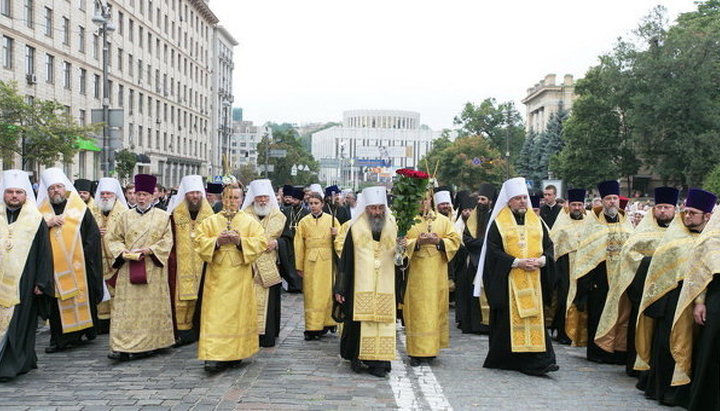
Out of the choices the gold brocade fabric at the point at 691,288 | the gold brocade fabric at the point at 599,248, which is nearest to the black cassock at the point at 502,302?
the gold brocade fabric at the point at 599,248

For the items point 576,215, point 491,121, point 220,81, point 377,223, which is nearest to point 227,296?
point 377,223

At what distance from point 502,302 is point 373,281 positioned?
55.6 inches

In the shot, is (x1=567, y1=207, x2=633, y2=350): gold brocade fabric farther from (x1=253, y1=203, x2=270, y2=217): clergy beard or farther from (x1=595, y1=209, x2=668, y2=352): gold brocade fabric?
(x1=253, y1=203, x2=270, y2=217): clergy beard

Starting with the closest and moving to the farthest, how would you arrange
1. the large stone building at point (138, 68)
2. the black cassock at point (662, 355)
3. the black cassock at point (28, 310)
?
1. the black cassock at point (662, 355)
2. the black cassock at point (28, 310)
3. the large stone building at point (138, 68)

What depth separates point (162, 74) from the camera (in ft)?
213

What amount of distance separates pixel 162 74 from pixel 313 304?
58.4 m

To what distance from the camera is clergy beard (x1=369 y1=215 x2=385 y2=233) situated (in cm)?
827

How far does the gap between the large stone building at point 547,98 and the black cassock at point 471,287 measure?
3165 inches

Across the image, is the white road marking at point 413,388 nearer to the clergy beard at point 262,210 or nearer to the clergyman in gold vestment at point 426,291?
the clergyman in gold vestment at point 426,291

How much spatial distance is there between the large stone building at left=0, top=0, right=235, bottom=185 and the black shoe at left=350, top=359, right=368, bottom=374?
49.9 feet

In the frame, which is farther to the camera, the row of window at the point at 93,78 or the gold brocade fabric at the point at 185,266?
the row of window at the point at 93,78

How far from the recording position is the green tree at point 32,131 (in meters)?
25.0

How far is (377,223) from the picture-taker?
8281 millimetres

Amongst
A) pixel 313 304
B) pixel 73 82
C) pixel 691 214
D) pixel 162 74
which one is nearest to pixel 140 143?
pixel 162 74
